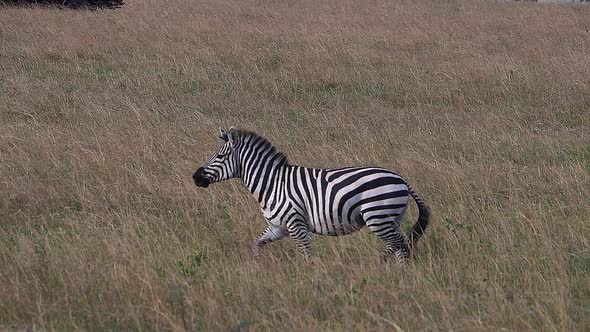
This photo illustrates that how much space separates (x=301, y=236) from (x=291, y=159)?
3.12 meters

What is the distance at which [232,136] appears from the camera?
20.5 feet

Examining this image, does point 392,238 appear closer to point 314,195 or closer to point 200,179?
point 314,195

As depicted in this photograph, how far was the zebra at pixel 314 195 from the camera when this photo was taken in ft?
18.9

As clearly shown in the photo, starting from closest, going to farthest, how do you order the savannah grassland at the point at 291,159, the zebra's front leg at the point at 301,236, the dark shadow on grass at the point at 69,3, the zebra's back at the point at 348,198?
the savannah grassland at the point at 291,159, the zebra's back at the point at 348,198, the zebra's front leg at the point at 301,236, the dark shadow on grass at the point at 69,3

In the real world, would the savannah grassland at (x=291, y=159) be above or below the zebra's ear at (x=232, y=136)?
below

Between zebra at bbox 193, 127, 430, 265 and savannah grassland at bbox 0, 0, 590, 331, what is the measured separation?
0.66 feet

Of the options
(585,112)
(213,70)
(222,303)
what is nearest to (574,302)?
(222,303)

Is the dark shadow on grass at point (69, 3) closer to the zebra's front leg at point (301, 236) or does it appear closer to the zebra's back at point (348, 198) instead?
the zebra's back at point (348, 198)

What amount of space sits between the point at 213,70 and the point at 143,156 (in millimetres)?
5323

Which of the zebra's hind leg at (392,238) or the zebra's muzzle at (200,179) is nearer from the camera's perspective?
the zebra's hind leg at (392,238)

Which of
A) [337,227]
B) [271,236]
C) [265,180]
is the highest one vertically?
[265,180]

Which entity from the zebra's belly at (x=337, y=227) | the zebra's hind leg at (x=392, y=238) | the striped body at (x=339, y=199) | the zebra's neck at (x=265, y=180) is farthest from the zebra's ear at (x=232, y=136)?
the zebra's hind leg at (x=392, y=238)

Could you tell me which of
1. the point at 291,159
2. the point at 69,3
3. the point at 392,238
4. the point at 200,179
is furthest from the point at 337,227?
the point at 69,3

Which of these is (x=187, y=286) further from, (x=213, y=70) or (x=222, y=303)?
(x=213, y=70)
